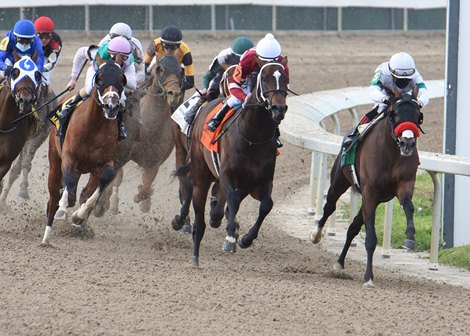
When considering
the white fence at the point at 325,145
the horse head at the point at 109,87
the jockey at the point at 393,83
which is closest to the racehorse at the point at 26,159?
the white fence at the point at 325,145

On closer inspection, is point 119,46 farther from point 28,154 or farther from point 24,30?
point 28,154

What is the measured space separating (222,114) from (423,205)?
3.78 metres

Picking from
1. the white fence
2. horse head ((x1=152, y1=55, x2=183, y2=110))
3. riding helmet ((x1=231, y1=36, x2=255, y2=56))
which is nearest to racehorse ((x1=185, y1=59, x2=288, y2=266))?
the white fence

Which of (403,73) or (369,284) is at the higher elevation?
(403,73)

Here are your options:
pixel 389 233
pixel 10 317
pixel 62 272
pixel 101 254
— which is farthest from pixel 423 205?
pixel 10 317

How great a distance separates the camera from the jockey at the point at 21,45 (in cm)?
1188

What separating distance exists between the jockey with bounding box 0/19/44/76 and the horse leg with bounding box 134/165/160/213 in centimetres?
179

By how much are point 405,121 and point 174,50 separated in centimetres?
468

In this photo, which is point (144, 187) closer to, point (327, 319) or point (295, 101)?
point (295, 101)

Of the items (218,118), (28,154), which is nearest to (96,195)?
(218,118)

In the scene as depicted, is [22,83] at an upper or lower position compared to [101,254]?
upper

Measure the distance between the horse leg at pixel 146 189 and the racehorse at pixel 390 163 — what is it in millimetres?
3607

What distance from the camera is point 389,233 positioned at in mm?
11039

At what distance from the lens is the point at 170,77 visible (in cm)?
1305
